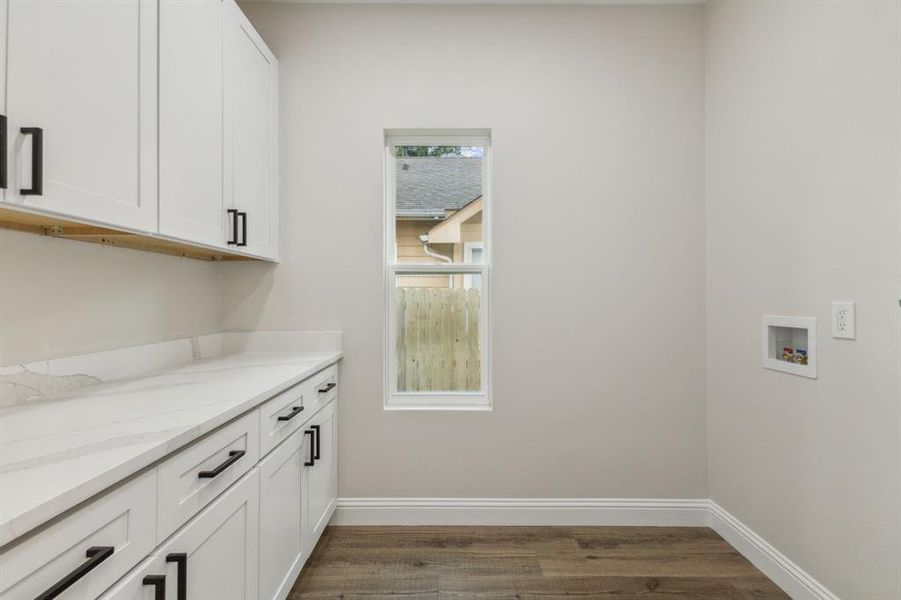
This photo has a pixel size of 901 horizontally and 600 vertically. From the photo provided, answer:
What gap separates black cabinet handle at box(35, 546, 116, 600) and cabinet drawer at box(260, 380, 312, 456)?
0.69 meters

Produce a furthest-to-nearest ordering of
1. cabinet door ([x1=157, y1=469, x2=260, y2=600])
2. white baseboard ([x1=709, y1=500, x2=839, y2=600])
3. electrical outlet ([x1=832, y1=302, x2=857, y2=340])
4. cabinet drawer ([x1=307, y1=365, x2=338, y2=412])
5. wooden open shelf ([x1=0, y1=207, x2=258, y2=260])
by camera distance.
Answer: cabinet drawer ([x1=307, y1=365, x2=338, y2=412]) < white baseboard ([x1=709, y1=500, x2=839, y2=600]) < electrical outlet ([x1=832, y1=302, x2=857, y2=340]) < wooden open shelf ([x1=0, y1=207, x2=258, y2=260]) < cabinet door ([x1=157, y1=469, x2=260, y2=600])

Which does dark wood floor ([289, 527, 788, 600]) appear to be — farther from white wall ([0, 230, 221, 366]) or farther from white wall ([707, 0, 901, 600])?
white wall ([0, 230, 221, 366])

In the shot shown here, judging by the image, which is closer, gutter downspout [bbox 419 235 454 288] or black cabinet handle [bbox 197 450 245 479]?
black cabinet handle [bbox 197 450 245 479]

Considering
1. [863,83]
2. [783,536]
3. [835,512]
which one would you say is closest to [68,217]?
[863,83]

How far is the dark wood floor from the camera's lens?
6.47ft

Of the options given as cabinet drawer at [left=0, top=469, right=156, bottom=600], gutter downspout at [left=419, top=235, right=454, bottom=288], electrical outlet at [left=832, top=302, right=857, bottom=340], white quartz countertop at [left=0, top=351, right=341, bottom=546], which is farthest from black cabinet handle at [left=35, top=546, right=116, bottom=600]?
electrical outlet at [left=832, top=302, right=857, bottom=340]

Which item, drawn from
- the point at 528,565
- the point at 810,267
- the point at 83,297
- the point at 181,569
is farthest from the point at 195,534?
the point at 810,267

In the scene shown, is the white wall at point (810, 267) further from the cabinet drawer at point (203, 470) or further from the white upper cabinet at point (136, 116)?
the white upper cabinet at point (136, 116)

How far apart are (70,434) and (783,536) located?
254 centimetres

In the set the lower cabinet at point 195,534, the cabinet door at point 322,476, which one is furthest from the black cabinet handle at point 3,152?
the cabinet door at point 322,476

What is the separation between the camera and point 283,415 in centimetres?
168

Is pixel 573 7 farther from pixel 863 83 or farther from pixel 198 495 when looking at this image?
pixel 198 495

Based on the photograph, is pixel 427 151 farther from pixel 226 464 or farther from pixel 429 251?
pixel 226 464

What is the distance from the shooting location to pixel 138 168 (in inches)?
54.3
